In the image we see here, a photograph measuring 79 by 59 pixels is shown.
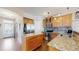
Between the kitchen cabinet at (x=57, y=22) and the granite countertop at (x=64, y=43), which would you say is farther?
the kitchen cabinet at (x=57, y=22)

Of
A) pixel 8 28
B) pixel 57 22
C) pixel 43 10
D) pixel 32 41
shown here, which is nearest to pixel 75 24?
pixel 57 22

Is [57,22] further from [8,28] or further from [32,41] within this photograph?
[8,28]

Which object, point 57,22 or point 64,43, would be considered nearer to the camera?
point 64,43

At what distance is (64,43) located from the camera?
5.92 feet

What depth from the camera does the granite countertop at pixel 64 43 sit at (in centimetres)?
178

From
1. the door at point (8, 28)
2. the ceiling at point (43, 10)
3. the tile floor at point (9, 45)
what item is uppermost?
the ceiling at point (43, 10)

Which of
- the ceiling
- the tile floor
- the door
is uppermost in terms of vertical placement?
the ceiling

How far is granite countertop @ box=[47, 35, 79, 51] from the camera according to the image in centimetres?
178

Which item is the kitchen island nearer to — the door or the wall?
the wall

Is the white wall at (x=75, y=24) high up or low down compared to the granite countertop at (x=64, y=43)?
up

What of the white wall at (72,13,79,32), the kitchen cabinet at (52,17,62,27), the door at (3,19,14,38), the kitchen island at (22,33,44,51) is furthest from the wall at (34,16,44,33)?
the white wall at (72,13,79,32)

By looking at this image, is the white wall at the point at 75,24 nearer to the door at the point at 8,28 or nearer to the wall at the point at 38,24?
the wall at the point at 38,24

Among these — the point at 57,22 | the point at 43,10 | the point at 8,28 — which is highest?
the point at 43,10

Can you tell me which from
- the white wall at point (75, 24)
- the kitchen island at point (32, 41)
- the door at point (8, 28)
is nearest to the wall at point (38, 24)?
the kitchen island at point (32, 41)
